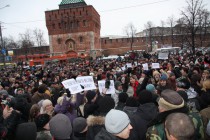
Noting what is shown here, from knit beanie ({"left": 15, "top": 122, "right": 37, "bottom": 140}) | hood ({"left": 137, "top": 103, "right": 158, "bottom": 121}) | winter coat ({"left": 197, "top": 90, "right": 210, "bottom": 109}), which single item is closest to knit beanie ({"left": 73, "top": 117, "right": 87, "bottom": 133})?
knit beanie ({"left": 15, "top": 122, "right": 37, "bottom": 140})

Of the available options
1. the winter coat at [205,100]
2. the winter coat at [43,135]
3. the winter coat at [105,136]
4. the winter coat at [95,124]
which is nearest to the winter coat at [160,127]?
the winter coat at [105,136]

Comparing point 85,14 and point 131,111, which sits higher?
point 85,14

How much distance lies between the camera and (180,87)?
498 cm

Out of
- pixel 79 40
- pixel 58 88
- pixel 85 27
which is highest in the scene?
pixel 85 27

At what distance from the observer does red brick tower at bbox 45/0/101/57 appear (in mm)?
50500

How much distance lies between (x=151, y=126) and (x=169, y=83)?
4.22 meters

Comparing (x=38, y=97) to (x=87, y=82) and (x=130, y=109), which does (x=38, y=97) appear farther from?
(x=130, y=109)

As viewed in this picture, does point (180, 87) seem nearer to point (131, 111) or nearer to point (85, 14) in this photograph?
point (131, 111)

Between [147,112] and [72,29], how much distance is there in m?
49.2

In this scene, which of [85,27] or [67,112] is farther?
[85,27]

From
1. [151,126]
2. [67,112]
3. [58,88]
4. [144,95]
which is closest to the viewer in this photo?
[151,126]

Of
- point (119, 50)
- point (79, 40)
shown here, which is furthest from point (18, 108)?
point (119, 50)

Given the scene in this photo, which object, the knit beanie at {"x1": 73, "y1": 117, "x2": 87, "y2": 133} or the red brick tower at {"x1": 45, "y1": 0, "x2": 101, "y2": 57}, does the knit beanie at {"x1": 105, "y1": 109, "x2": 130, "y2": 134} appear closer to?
the knit beanie at {"x1": 73, "y1": 117, "x2": 87, "y2": 133}

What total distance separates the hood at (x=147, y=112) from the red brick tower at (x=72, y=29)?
4704cm
